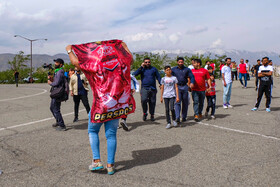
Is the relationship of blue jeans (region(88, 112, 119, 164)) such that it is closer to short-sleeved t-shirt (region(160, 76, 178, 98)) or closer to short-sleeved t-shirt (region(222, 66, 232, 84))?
short-sleeved t-shirt (region(160, 76, 178, 98))

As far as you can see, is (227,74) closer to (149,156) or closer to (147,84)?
(147,84)

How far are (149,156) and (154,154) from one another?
0.45 ft

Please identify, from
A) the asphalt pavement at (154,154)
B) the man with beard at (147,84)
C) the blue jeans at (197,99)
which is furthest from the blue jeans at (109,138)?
the blue jeans at (197,99)

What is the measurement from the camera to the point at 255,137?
5594 mm

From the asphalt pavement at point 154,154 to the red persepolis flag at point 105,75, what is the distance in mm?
946

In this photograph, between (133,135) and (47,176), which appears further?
(133,135)

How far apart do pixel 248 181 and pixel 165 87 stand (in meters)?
3.65

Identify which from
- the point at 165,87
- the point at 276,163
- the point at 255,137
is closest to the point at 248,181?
the point at 276,163

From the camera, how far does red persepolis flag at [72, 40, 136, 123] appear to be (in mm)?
3588

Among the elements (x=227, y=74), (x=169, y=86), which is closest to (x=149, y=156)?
(x=169, y=86)

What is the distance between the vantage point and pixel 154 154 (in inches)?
182

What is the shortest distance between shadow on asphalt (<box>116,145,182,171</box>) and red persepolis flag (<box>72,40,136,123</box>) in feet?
2.96

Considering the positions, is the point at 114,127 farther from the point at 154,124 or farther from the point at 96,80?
the point at 154,124

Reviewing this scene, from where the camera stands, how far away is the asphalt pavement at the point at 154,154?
3.57 metres
